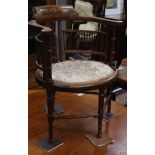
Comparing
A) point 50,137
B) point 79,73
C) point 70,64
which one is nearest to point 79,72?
point 79,73

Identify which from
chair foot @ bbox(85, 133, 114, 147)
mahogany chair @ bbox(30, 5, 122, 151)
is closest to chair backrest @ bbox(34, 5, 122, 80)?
mahogany chair @ bbox(30, 5, 122, 151)

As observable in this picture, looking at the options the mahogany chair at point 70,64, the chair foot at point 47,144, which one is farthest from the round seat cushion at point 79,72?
the chair foot at point 47,144

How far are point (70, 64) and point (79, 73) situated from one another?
0.51 feet

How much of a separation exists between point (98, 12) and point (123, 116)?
165 cm

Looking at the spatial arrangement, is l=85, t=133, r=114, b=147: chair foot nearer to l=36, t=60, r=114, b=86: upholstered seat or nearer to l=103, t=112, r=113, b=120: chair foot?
l=103, t=112, r=113, b=120: chair foot

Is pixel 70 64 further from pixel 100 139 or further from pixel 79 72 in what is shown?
pixel 100 139

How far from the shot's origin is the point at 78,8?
10.5 feet

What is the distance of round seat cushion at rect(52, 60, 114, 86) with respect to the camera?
1.37 meters

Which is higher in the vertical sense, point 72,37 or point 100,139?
point 72,37

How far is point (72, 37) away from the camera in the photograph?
1.85m

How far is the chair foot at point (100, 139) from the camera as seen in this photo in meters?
1.49
